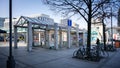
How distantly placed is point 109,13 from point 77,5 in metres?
3.10

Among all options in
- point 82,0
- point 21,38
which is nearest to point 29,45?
point 82,0

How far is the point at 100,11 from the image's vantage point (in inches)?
541

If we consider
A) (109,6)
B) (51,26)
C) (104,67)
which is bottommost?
(104,67)

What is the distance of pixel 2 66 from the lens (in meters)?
8.73

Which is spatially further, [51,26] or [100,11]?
[51,26]

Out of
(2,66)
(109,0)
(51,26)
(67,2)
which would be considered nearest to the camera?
(2,66)

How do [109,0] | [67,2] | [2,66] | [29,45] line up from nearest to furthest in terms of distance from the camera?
[2,66], [109,0], [67,2], [29,45]

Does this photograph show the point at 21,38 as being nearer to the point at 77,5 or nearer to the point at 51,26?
the point at 51,26

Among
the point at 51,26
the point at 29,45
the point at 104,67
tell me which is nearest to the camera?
the point at 104,67

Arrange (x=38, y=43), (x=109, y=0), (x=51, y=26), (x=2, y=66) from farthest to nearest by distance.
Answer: (x=38, y=43), (x=51, y=26), (x=109, y=0), (x=2, y=66)

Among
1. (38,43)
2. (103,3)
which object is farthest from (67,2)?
(38,43)

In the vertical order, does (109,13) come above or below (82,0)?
below

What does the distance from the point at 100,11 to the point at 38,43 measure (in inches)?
567

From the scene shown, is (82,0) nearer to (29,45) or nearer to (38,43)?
(29,45)
